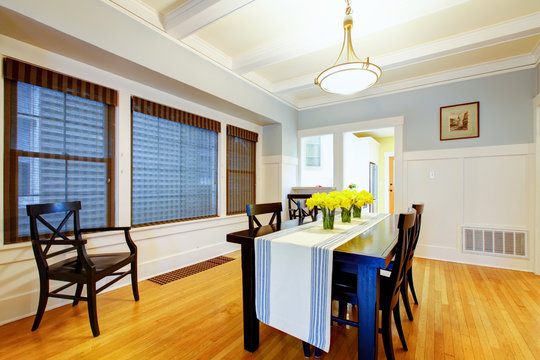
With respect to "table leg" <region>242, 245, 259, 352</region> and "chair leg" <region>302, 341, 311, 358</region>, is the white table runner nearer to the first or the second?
"table leg" <region>242, 245, 259, 352</region>

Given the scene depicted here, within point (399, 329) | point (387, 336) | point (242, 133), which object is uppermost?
point (242, 133)

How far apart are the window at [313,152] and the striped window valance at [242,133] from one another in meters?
1.41

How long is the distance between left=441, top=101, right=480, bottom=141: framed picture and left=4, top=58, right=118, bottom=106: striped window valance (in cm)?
A: 435

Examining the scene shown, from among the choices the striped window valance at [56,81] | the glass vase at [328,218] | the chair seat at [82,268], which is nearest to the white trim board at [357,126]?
the glass vase at [328,218]

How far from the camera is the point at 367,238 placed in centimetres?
158

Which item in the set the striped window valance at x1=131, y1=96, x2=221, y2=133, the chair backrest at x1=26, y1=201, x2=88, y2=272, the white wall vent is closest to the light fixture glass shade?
the striped window valance at x1=131, y1=96, x2=221, y2=133

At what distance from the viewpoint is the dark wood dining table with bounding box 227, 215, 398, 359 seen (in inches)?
47.0

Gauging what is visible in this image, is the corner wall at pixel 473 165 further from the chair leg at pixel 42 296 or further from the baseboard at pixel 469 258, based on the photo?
the chair leg at pixel 42 296

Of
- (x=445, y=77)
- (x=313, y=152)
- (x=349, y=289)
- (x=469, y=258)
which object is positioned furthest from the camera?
(x=313, y=152)

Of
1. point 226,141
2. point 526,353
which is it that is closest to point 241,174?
point 226,141

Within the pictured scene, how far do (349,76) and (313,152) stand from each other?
3.53 metres

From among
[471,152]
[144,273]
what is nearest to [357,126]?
[471,152]

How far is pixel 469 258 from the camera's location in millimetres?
3404

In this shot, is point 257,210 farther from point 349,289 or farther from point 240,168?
point 240,168
